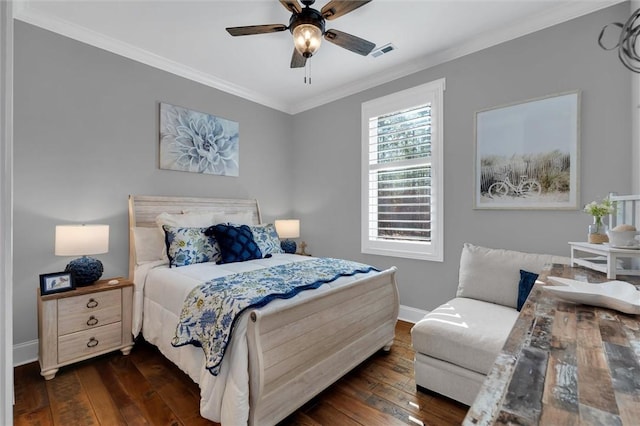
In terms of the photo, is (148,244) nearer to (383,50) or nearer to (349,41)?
(349,41)

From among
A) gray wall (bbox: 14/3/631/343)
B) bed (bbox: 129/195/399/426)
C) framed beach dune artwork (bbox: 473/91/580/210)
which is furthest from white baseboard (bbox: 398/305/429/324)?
framed beach dune artwork (bbox: 473/91/580/210)

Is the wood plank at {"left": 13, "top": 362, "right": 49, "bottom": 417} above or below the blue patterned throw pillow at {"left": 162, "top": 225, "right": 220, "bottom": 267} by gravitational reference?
below

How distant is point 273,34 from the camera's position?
265 cm

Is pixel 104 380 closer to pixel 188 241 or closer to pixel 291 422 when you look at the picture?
pixel 188 241

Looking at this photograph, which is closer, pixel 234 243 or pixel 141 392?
pixel 141 392

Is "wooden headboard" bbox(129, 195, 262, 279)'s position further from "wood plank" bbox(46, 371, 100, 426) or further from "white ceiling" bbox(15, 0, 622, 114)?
"white ceiling" bbox(15, 0, 622, 114)

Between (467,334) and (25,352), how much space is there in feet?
11.2

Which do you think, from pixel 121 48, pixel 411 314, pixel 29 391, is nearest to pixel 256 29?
pixel 121 48

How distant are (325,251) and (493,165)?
233 cm

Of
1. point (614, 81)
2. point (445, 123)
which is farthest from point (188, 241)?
point (614, 81)

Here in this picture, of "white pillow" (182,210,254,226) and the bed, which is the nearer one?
the bed

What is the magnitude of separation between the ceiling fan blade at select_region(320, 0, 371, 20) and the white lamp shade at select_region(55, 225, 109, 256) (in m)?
2.45

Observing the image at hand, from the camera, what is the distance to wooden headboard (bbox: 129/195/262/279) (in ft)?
9.35

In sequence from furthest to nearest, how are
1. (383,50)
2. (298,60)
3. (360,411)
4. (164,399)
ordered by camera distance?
(383,50), (298,60), (164,399), (360,411)
